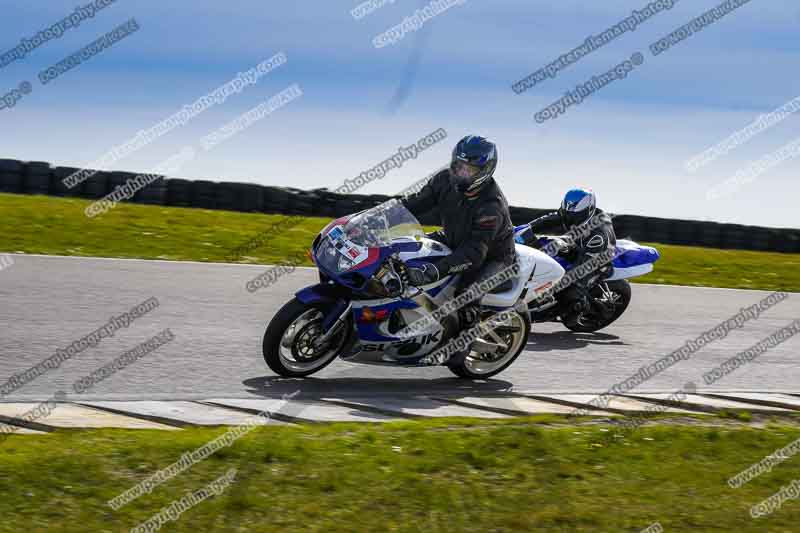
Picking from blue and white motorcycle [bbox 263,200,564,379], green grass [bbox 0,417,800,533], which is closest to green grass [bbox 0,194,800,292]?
blue and white motorcycle [bbox 263,200,564,379]

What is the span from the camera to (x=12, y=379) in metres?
7.49

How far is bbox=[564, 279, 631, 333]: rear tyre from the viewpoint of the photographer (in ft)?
38.7

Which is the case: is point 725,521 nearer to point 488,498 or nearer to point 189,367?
point 488,498

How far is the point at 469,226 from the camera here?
852cm

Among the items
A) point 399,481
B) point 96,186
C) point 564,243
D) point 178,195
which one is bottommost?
point 399,481

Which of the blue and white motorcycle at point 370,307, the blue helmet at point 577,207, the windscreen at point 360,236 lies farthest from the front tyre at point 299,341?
the blue helmet at point 577,207

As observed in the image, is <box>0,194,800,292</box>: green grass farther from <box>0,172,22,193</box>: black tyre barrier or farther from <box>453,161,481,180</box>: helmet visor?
<box>453,161,481,180</box>: helmet visor

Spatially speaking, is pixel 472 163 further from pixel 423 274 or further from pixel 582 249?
pixel 582 249

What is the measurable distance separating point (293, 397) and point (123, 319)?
291 centimetres

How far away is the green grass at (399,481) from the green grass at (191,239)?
351 inches

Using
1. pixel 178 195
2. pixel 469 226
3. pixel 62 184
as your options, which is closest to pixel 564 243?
pixel 469 226

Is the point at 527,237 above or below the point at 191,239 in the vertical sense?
below

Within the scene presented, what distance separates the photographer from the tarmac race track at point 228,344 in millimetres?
7977

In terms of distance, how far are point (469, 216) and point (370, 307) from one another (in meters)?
1.10
